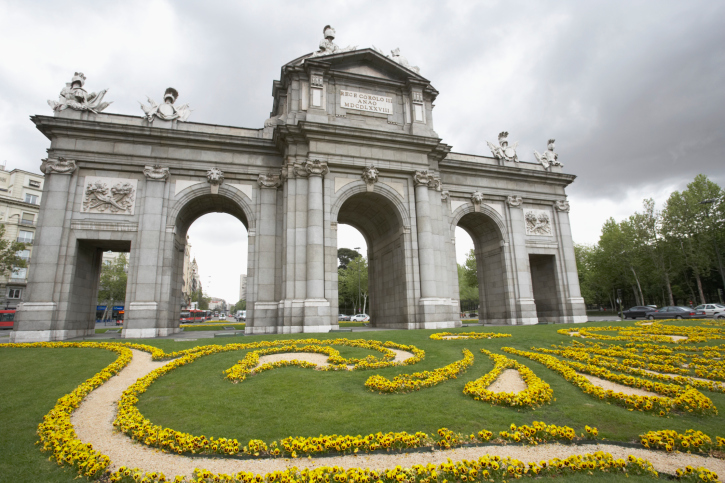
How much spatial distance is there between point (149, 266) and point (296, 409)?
60.1 feet

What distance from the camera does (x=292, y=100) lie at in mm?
25188

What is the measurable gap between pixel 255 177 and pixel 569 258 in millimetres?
25519

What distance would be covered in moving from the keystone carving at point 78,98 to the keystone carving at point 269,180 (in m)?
Answer: 10.6

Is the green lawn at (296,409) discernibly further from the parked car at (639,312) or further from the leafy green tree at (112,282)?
the leafy green tree at (112,282)

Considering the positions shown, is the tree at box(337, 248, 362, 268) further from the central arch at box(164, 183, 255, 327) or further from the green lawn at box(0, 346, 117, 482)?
the green lawn at box(0, 346, 117, 482)

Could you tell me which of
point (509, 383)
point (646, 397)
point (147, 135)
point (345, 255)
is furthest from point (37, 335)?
Result: point (345, 255)

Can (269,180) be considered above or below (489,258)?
above

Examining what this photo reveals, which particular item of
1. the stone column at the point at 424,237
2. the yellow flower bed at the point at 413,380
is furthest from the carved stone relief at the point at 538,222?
the yellow flower bed at the point at 413,380

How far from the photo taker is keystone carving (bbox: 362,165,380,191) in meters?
24.5

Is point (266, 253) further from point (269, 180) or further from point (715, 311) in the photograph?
point (715, 311)

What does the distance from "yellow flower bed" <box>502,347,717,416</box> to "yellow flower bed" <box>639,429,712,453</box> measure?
5.23 feet

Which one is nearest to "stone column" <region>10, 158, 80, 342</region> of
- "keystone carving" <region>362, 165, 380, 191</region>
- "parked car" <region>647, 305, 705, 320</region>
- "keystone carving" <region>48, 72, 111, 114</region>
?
"keystone carving" <region>48, 72, 111, 114</region>

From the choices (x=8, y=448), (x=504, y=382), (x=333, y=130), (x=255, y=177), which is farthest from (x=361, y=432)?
(x=255, y=177)

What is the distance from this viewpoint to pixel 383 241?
1169 inches
